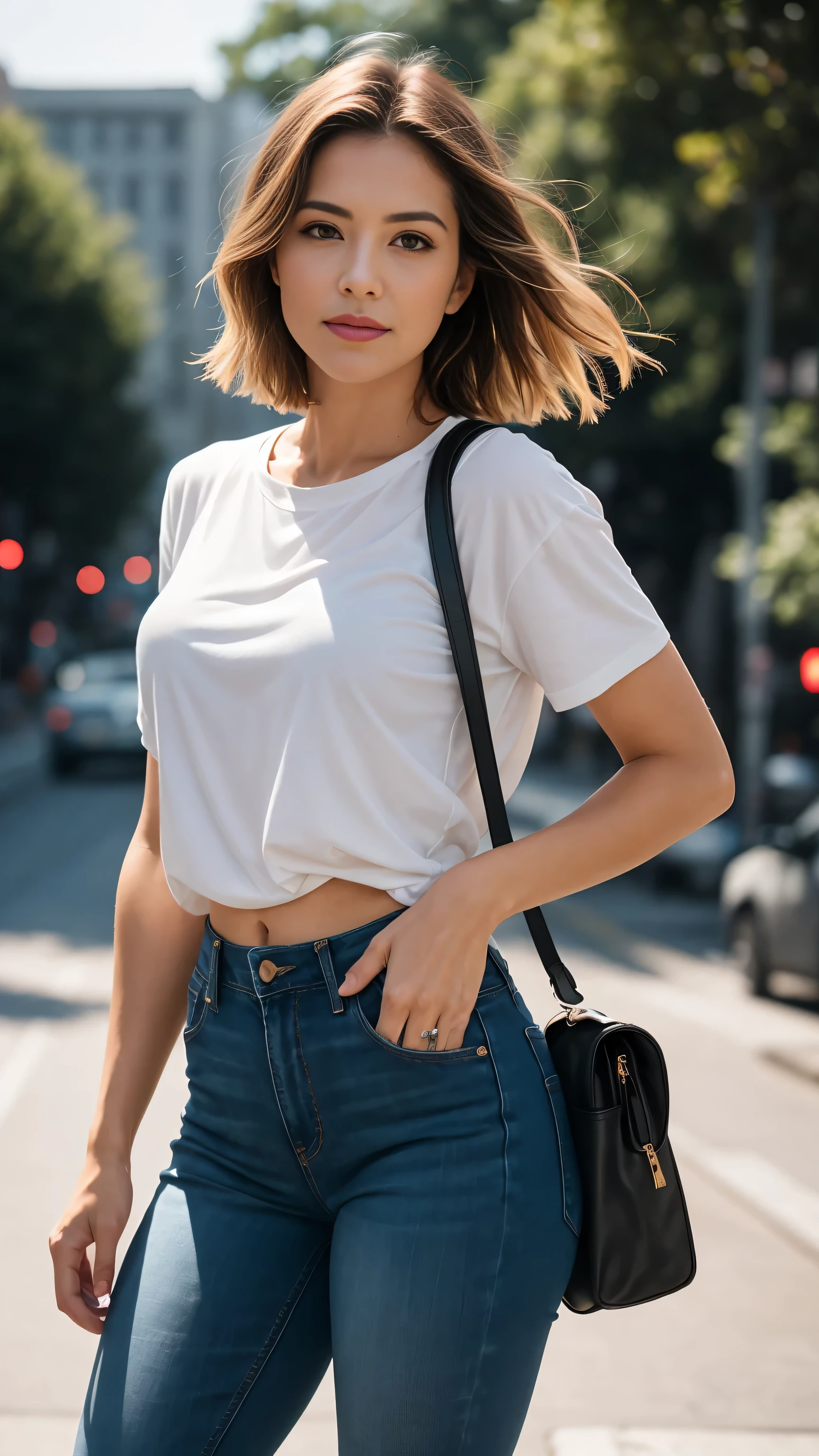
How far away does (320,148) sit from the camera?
1.81 metres

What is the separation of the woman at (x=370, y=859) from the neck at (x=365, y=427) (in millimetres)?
25

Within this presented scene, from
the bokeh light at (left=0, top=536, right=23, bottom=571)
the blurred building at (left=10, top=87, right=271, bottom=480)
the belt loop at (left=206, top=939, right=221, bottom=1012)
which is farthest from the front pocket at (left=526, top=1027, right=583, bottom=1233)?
the blurred building at (left=10, top=87, right=271, bottom=480)

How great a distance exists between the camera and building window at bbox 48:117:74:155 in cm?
8375

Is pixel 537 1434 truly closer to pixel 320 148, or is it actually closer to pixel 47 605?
pixel 320 148

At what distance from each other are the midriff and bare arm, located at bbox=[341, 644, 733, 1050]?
5 centimetres

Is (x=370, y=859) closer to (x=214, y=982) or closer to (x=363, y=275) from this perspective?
(x=214, y=982)

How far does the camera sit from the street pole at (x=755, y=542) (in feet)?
53.8

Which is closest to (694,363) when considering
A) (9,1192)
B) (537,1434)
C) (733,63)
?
(733,63)

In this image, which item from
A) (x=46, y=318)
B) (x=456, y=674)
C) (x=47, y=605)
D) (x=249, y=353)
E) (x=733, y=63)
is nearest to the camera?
(x=456, y=674)

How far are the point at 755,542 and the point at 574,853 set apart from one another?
15881 mm

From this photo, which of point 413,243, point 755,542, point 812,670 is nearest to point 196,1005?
point 413,243

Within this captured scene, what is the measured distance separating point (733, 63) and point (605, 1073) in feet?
28.0

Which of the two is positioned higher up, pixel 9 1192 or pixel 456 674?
pixel 456 674

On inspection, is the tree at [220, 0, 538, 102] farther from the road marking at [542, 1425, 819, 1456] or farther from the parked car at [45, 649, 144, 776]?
the road marking at [542, 1425, 819, 1456]
